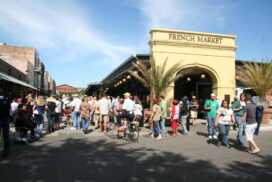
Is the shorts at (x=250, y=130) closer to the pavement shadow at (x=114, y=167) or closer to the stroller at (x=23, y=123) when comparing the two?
the pavement shadow at (x=114, y=167)

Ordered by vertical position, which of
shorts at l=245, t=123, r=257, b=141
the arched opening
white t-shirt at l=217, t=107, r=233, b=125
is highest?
the arched opening

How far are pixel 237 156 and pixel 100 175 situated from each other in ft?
12.9

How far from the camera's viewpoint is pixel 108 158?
568cm

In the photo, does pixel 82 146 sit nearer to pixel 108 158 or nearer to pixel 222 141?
pixel 108 158

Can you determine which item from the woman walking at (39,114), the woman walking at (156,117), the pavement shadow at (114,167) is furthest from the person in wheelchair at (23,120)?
the woman walking at (156,117)

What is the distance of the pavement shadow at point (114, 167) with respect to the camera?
4.30m

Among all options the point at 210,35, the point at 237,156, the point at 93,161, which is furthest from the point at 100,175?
the point at 210,35

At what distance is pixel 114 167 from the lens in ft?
16.1

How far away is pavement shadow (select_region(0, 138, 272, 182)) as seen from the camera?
14.1 ft

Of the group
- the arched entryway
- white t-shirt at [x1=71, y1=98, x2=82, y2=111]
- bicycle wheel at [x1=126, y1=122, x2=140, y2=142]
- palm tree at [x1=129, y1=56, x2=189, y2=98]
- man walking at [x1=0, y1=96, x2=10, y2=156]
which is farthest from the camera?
the arched entryway

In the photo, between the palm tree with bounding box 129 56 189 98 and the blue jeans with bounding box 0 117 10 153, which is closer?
the blue jeans with bounding box 0 117 10 153

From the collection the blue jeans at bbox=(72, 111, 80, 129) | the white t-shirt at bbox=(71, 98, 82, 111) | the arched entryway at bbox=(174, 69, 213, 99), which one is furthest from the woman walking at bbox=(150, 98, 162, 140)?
the arched entryway at bbox=(174, 69, 213, 99)

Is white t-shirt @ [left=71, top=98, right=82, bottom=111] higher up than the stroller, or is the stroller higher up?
white t-shirt @ [left=71, top=98, right=82, bottom=111]

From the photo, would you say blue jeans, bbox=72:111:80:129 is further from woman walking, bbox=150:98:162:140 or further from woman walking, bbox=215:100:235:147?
woman walking, bbox=215:100:235:147
